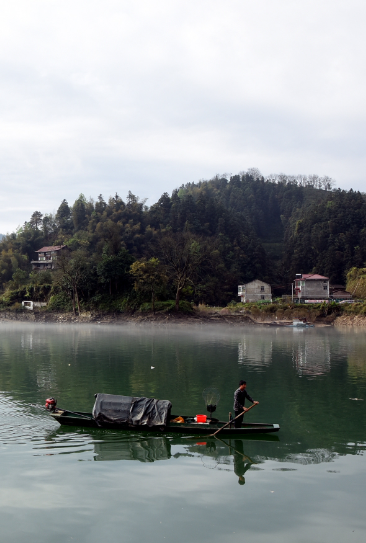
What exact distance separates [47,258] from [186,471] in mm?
102097

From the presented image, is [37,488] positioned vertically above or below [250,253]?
below

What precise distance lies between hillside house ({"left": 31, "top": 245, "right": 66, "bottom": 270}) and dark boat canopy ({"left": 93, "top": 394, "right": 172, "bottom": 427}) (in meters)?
93.8

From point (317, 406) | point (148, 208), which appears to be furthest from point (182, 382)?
point (148, 208)

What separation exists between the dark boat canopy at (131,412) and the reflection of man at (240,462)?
2605mm

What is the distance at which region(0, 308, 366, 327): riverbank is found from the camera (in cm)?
7556

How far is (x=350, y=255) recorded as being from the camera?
110312 millimetres

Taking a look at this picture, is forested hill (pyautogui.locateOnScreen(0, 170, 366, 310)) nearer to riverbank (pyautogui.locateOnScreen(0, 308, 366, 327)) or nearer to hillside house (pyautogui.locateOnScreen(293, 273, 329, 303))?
riverbank (pyautogui.locateOnScreen(0, 308, 366, 327))

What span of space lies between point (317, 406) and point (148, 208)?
112 metres

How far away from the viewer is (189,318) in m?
76.2

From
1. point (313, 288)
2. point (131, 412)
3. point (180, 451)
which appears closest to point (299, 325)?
point (313, 288)

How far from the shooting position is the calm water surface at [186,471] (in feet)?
31.8

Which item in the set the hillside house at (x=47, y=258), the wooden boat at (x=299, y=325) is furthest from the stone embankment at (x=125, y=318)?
the hillside house at (x=47, y=258)

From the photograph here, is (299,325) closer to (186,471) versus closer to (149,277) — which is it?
(149,277)

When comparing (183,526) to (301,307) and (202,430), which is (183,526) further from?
(301,307)
